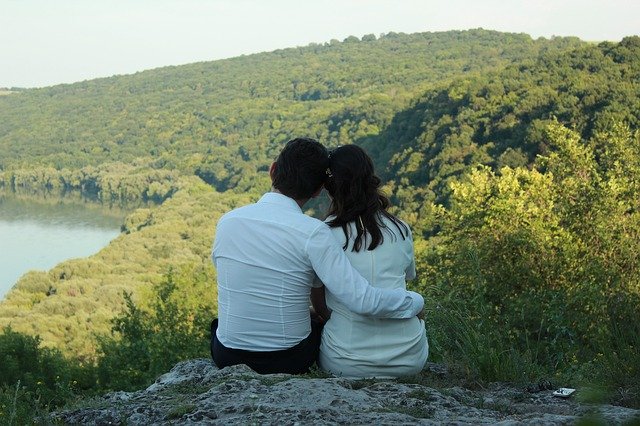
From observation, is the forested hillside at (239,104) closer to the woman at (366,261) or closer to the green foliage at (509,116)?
the green foliage at (509,116)

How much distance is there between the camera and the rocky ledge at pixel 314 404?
7.13ft

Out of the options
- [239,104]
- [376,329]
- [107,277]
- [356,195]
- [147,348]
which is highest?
[239,104]

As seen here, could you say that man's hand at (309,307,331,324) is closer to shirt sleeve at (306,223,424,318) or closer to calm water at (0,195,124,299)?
shirt sleeve at (306,223,424,318)

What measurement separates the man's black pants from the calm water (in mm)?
39124

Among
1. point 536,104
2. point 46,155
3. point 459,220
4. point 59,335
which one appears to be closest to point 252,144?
point 46,155

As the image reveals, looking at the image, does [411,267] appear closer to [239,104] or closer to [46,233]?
[46,233]

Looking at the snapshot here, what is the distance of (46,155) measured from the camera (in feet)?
285

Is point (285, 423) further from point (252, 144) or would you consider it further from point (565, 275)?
point (252, 144)

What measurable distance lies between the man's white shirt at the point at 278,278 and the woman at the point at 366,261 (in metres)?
0.10

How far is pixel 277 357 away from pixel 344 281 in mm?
438

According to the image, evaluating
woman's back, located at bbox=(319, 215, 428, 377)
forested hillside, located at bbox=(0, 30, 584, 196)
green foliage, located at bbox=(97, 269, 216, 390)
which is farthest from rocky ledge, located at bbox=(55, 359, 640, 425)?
forested hillside, located at bbox=(0, 30, 584, 196)

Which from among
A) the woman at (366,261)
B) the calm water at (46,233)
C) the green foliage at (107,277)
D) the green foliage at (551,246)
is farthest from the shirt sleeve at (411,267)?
the calm water at (46,233)

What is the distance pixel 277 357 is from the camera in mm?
2885

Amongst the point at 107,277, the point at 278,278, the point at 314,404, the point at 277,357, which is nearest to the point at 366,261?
the point at 278,278
